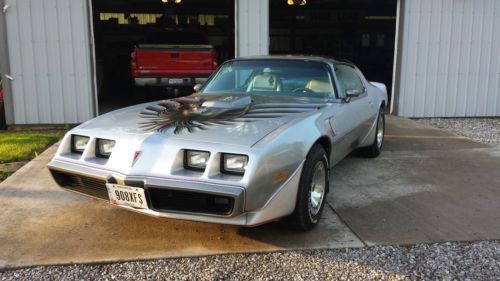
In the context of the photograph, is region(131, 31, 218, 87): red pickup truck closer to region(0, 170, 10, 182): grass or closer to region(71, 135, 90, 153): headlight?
region(0, 170, 10, 182): grass

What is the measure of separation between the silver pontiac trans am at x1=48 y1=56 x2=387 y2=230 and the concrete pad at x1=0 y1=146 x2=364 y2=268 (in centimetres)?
24

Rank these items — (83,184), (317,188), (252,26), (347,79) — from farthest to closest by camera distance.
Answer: (252,26)
(347,79)
(317,188)
(83,184)

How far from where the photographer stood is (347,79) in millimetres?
5367

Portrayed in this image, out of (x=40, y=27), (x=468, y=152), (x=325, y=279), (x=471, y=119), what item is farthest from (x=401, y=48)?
(x=325, y=279)

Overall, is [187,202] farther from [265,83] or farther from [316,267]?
[265,83]

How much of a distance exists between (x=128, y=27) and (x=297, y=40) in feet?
29.3

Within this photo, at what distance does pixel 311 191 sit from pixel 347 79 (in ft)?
6.68

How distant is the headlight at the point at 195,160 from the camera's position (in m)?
3.18

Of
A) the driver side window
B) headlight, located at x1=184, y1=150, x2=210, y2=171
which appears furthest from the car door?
headlight, located at x1=184, y1=150, x2=210, y2=171

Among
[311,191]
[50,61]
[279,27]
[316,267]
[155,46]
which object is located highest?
[279,27]

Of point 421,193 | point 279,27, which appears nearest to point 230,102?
point 421,193

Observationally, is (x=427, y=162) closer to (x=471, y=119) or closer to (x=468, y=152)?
(x=468, y=152)

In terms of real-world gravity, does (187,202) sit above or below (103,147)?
below

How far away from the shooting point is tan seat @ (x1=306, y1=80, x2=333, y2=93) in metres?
4.75
